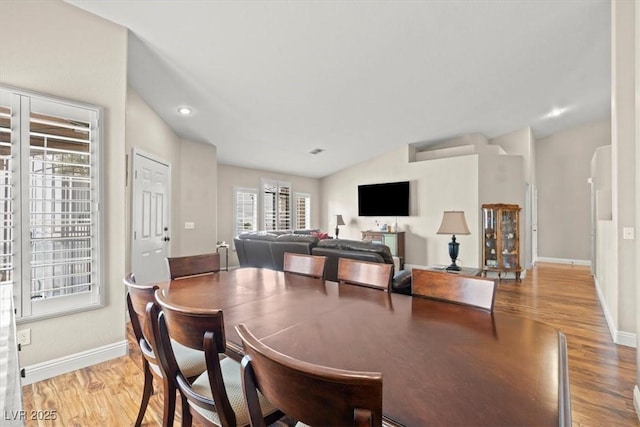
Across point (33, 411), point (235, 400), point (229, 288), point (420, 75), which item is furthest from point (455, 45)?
point (33, 411)

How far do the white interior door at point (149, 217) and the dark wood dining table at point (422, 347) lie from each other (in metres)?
2.25

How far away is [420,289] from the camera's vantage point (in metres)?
1.65

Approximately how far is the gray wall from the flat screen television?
150 inches

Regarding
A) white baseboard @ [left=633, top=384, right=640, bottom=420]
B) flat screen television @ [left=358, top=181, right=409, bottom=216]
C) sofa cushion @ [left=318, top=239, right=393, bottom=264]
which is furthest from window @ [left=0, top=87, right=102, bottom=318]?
flat screen television @ [left=358, top=181, right=409, bottom=216]

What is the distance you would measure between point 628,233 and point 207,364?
3645mm

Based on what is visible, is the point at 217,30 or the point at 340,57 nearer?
the point at 217,30

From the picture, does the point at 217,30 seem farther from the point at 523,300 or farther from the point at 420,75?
the point at 523,300

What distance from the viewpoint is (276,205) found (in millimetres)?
7812

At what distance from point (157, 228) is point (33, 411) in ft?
8.53

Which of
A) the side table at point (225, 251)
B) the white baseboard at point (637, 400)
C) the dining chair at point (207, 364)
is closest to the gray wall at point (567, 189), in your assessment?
the white baseboard at point (637, 400)

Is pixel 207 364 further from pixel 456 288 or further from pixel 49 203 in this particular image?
pixel 49 203

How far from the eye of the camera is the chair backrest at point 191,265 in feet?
7.56

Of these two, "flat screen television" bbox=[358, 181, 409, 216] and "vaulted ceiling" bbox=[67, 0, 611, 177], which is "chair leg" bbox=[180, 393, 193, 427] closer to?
"vaulted ceiling" bbox=[67, 0, 611, 177]

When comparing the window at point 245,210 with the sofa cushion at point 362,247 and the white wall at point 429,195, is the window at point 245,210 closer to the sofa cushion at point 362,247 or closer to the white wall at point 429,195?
the white wall at point 429,195
